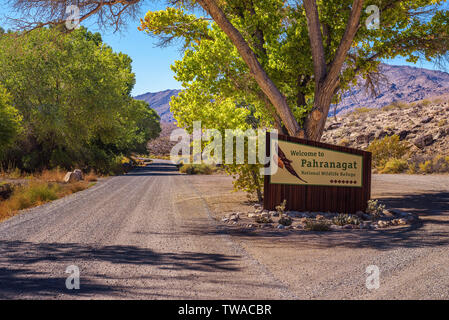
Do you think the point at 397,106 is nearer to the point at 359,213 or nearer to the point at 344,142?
the point at 344,142

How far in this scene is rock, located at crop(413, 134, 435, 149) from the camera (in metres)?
36.4

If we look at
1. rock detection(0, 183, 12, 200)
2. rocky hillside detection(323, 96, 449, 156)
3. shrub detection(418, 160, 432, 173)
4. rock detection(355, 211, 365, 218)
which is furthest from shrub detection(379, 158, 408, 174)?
rock detection(0, 183, 12, 200)

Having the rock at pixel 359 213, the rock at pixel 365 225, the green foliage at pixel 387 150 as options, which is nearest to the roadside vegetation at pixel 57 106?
the rock at pixel 359 213

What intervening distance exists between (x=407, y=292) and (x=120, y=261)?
4440mm

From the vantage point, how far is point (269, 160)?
12039 millimetres

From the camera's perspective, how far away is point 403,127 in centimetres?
4228

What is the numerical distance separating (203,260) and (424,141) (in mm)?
37486

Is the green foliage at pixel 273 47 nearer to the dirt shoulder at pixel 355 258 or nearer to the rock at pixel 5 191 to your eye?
the dirt shoulder at pixel 355 258

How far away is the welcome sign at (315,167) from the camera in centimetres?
1178

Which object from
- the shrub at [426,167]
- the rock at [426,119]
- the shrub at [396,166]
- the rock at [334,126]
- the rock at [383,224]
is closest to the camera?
the rock at [383,224]

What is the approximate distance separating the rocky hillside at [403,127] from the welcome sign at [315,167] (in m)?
26.7

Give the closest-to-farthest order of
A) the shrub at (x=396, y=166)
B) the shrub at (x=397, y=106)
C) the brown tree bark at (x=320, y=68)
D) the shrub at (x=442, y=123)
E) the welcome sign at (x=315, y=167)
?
the welcome sign at (x=315, y=167) < the brown tree bark at (x=320, y=68) < the shrub at (x=396, y=166) < the shrub at (x=442, y=123) < the shrub at (x=397, y=106)

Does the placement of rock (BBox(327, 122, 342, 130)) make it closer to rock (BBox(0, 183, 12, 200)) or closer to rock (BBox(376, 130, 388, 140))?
rock (BBox(376, 130, 388, 140))

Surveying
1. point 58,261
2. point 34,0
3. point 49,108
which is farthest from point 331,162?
point 49,108
